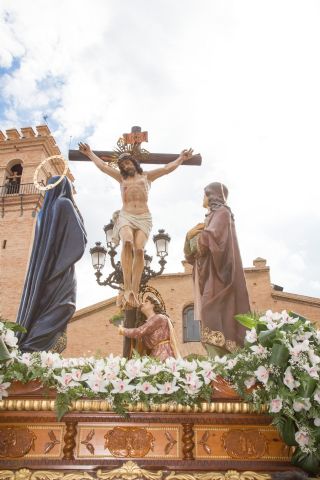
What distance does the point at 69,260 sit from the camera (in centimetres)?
660

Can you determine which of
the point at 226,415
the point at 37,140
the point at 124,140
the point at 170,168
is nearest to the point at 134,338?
the point at 226,415

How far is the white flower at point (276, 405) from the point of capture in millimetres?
4059

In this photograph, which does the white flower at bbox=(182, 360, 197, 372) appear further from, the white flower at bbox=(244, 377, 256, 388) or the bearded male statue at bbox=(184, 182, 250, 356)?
the bearded male statue at bbox=(184, 182, 250, 356)

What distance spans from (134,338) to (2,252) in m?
25.4

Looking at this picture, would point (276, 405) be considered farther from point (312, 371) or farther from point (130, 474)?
point (130, 474)

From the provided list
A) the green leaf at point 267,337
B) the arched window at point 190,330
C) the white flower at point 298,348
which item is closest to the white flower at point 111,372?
the green leaf at point 267,337

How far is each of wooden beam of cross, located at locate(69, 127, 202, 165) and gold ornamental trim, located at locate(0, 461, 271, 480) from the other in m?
5.02

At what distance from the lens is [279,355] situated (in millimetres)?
4219

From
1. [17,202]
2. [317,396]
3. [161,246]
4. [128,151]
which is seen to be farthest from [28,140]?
[317,396]

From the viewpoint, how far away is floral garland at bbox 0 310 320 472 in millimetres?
4082

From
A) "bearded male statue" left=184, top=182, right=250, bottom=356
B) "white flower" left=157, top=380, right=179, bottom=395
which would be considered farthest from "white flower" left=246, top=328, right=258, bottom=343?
"bearded male statue" left=184, top=182, right=250, bottom=356

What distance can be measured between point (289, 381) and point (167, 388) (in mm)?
977

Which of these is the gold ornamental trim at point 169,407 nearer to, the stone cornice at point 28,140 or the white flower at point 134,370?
the white flower at point 134,370

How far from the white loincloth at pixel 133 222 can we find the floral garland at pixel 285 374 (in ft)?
9.43
